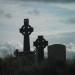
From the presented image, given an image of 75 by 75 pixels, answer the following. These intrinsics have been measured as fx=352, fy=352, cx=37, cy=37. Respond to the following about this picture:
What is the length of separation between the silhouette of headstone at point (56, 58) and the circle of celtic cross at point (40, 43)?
1013cm

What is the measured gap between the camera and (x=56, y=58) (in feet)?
70.9

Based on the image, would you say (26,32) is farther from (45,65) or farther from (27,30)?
(45,65)

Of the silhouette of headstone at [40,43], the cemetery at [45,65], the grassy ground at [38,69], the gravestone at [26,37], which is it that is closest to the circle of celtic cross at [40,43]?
the silhouette of headstone at [40,43]

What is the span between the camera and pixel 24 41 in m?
34.8

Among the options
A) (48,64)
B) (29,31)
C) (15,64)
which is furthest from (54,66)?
(29,31)

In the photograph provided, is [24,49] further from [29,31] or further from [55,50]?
[55,50]

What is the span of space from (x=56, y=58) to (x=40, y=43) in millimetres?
11045

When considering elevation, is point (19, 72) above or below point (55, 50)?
below

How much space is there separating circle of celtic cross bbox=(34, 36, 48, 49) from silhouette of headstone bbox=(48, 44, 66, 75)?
Answer: 10132 millimetres

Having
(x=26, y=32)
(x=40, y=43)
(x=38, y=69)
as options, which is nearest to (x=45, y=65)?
(x=38, y=69)

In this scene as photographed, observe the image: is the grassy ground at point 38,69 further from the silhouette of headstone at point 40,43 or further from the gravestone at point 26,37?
the gravestone at point 26,37

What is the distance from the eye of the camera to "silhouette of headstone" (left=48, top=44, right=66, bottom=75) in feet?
68.6

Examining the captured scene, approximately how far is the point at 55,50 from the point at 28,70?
209 cm

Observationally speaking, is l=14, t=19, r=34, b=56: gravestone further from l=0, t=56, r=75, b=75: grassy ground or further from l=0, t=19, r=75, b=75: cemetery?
l=0, t=56, r=75, b=75: grassy ground
